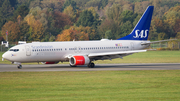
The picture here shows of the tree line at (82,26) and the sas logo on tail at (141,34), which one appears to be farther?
the tree line at (82,26)

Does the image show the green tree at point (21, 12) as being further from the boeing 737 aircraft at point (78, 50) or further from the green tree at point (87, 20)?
the boeing 737 aircraft at point (78, 50)

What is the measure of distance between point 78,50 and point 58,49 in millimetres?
2913

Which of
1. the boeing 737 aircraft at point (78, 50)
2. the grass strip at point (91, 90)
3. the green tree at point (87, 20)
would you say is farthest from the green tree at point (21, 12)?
the grass strip at point (91, 90)

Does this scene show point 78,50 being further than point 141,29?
No

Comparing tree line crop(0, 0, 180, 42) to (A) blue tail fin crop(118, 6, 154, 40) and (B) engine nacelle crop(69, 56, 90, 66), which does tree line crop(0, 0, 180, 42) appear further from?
(B) engine nacelle crop(69, 56, 90, 66)

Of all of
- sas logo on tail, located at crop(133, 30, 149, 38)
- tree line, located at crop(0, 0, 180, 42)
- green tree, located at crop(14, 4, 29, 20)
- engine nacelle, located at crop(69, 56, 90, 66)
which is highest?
green tree, located at crop(14, 4, 29, 20)

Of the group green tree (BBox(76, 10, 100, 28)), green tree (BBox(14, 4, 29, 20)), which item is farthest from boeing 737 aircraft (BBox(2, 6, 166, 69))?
green tree (BBox(14, 4, 29, 20))

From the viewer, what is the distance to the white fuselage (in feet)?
125

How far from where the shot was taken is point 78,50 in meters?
41.2

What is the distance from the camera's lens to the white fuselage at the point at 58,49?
1495 inches

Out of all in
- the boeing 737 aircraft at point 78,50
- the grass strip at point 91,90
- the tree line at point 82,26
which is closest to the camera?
the grass strip at point 91,90

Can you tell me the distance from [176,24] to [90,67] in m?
131

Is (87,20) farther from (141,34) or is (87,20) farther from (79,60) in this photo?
(79,60)

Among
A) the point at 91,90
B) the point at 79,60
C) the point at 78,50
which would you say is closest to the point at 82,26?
the point at 78,50
